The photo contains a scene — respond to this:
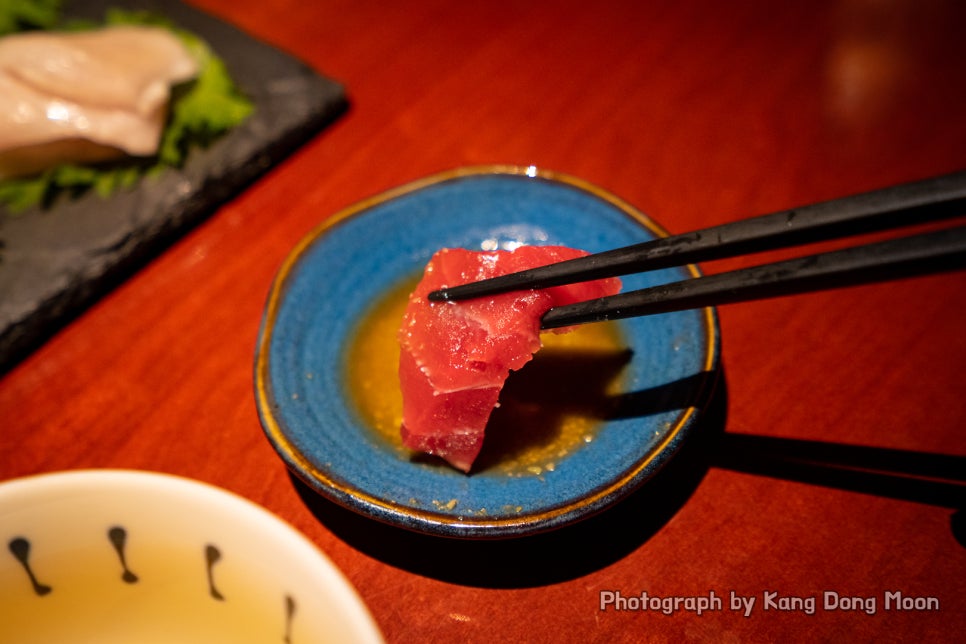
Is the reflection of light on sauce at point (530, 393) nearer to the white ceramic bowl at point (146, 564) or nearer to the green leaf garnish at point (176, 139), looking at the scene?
the white ceramic bowl at point (146, 564)

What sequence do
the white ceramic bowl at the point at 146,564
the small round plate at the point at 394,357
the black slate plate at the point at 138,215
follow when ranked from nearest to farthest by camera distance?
the white ceramic bowl at the point at 146,564
the small round plate at the point at 394,357
the black slate plate at the point at 138,215

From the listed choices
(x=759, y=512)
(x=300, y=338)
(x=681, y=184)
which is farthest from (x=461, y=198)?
(x=759, y=512)

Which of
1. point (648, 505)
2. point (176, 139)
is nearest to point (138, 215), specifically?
point (176, 139)

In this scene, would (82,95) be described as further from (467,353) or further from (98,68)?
(467,353)

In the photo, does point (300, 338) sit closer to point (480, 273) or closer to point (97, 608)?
point (480, 273)

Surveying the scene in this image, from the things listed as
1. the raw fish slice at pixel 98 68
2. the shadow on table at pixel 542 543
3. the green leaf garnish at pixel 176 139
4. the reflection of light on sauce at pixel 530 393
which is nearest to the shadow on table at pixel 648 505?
the shadow on table at pixel 542 543

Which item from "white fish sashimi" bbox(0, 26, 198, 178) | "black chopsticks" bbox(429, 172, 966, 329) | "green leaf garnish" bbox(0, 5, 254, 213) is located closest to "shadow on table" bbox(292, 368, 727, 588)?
"black chopsticks" bbox(429, 172, 966, 329)
